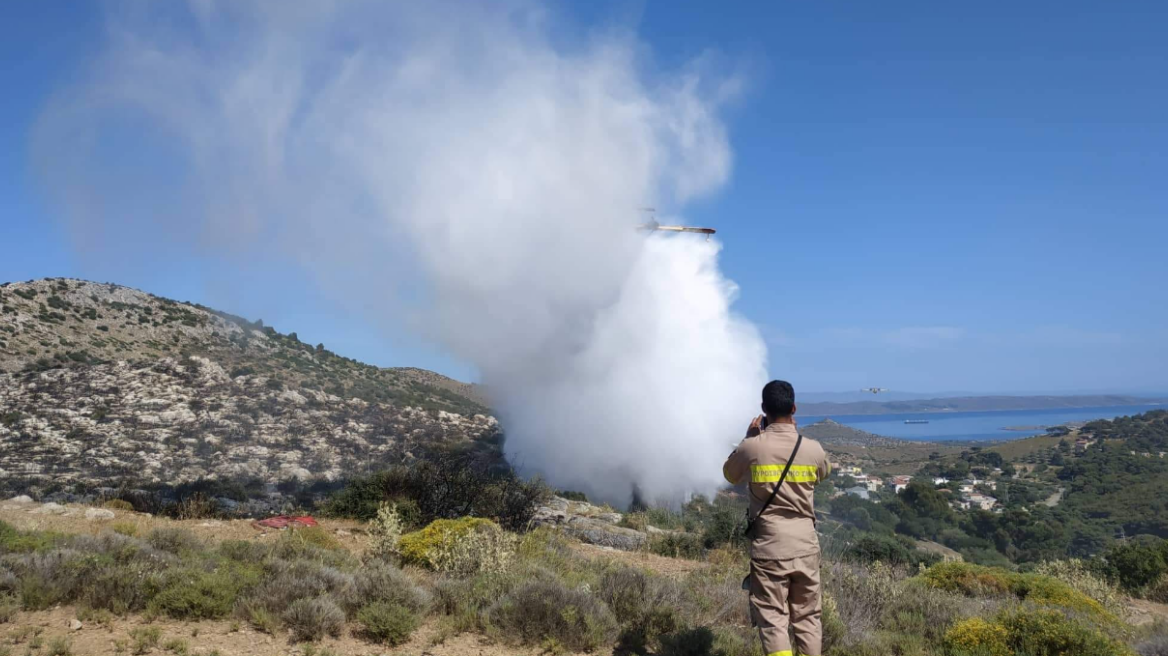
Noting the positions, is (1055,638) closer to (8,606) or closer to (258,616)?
(258,616)

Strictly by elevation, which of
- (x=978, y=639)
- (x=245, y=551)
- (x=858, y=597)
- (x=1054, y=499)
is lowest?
(x=1054, y=499)

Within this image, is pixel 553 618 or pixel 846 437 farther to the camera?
pixel 846 437

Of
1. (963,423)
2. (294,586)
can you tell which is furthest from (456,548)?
(963,423)

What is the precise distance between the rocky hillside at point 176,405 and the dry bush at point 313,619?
11930mm

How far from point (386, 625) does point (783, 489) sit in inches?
152

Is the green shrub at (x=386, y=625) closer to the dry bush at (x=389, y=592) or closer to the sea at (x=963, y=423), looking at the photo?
the dry bush at (x=389, y=592)

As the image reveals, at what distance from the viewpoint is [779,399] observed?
176 inches

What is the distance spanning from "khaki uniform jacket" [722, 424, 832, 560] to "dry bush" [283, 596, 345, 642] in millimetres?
3988

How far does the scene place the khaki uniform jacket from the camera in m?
4.29

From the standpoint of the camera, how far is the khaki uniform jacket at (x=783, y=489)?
429cm

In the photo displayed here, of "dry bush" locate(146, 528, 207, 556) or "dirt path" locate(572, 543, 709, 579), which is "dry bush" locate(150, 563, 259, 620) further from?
"dirt path" locate(572, 543, 709, 579)

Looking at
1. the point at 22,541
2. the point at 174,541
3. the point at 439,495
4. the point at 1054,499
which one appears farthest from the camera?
the point at 1054,499

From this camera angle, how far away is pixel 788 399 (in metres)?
4.47

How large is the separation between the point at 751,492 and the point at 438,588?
13.5ft
